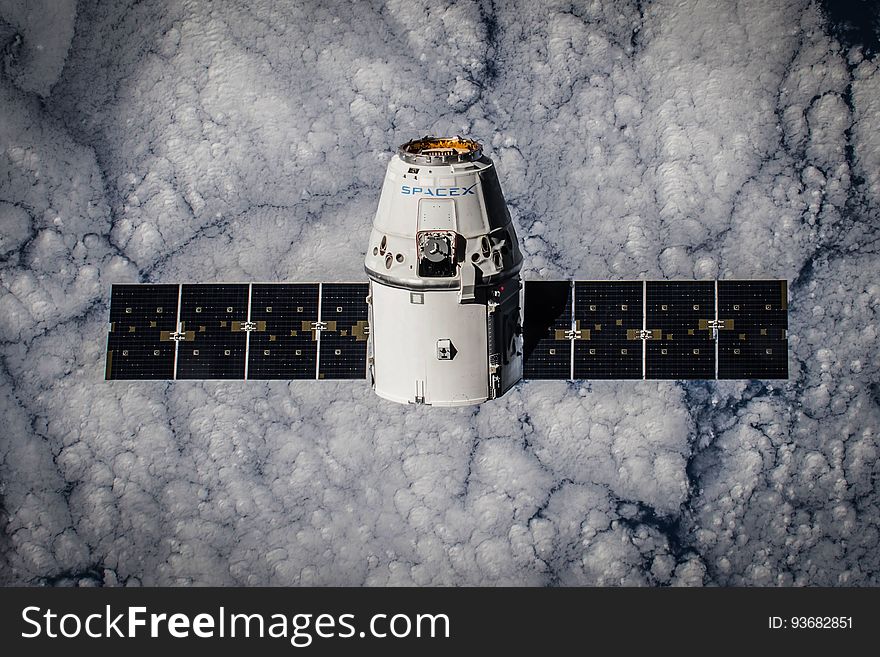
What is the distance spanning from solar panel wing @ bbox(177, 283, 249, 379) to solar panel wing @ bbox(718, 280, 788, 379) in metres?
10.9

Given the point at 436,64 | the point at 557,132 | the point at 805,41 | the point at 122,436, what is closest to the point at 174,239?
the point at 122,436

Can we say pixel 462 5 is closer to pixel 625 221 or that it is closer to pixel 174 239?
pixel 625 221

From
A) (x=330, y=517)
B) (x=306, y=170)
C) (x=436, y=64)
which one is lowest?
(x=330, y=517)

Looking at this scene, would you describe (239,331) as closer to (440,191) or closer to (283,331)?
(283,331)

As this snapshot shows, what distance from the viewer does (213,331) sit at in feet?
75.1

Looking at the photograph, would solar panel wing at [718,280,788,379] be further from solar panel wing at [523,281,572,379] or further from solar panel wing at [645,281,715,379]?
solar panel wing at [523,281,572,379]

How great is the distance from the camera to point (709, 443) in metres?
26.4

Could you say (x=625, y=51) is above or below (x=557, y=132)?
above

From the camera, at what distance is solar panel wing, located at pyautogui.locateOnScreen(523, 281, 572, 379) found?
22062 mm

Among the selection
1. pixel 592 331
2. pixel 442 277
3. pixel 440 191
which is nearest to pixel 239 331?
pixel 442 277

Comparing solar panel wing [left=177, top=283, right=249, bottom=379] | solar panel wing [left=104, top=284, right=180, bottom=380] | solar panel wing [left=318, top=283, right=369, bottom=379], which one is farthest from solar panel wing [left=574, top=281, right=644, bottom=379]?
solar panel wing [left=104, top=284, right=180, bottom=380]

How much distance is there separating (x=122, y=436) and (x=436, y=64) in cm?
1301

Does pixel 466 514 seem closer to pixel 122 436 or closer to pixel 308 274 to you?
pixel 308 274

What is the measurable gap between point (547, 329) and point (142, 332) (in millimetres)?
9403
